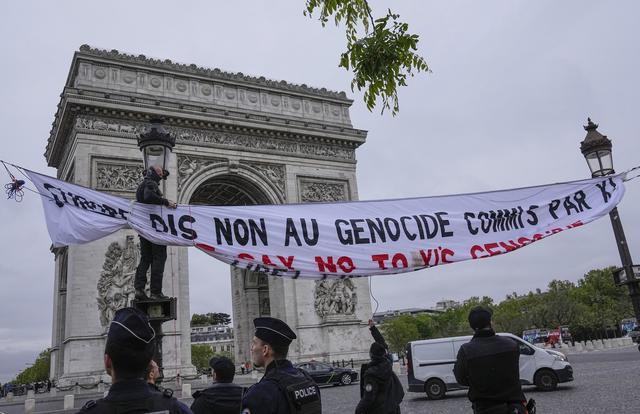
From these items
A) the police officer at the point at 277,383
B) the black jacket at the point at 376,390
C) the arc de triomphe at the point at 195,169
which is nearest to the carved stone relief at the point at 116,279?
the arc de triomphe at the point at 195,169

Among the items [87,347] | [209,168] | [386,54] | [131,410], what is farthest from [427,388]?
[209,168]

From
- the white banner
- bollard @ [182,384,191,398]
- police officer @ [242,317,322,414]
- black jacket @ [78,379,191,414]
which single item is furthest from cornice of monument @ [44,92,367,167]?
black jacket @ [78,379,191,414]

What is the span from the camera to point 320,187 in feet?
103

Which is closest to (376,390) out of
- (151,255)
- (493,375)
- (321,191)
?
(493,375)

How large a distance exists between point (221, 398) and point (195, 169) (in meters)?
24.3

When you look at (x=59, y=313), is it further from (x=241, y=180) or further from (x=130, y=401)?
(x=130, y=401)

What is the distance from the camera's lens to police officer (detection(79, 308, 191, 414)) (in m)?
2.29

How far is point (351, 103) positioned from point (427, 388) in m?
23.3

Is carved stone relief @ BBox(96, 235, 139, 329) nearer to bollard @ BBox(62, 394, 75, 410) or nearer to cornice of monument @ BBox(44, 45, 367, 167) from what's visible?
bollard @ BBox(62, 394, 75, 410)

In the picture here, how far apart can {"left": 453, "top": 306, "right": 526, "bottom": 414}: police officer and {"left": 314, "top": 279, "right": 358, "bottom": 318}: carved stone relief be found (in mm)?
25001

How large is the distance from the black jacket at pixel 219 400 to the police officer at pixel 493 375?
1.97 meters

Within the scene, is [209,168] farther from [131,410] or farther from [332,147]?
[131,410]

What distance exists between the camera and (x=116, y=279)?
23844 millimetres

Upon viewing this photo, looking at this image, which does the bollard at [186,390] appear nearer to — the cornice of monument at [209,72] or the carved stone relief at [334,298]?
the carved stone relief at [334,298]
